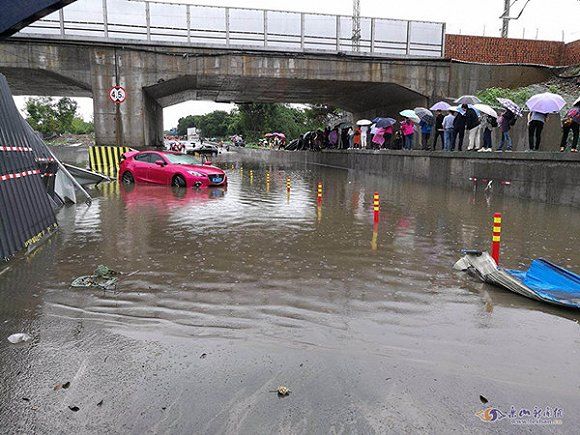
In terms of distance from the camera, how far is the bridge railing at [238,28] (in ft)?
75.4

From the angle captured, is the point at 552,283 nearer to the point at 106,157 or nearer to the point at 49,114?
the point at 106,157

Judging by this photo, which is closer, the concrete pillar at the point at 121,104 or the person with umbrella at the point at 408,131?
the person with umbrella at the point at 408,131

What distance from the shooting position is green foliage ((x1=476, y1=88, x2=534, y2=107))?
2373 cm

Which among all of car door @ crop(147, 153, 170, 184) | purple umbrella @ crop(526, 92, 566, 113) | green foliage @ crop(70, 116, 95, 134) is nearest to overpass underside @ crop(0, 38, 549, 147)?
car door @ crop(147, 153, 170, 184)

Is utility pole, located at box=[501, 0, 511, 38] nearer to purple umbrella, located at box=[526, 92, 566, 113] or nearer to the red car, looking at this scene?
purple umbrella, located at box=[526, 92, 566, 113]

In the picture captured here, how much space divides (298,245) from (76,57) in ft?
64.6

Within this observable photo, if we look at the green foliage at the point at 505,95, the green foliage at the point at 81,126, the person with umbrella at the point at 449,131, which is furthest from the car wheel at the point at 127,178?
the green foliage at the point at 81,126

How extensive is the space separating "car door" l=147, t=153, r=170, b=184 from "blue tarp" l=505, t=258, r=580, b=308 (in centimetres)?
1303

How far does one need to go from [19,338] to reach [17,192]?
3691mm

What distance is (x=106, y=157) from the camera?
2275cm

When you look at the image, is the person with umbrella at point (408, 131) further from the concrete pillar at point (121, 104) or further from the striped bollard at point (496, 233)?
the striped bollard at point (496, 233)

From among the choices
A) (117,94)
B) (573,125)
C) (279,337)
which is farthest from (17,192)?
(117,94)

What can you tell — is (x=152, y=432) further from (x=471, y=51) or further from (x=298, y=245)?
(x=471, y=51)

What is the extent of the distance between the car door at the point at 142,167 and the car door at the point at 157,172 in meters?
0.14
